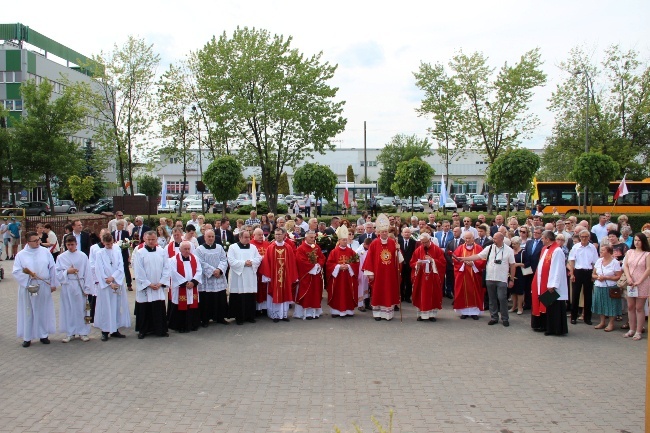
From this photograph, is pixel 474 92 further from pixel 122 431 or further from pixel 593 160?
pixel 122 431

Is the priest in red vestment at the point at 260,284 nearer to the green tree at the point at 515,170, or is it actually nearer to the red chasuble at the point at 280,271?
the red chasuble at the point at 280,271

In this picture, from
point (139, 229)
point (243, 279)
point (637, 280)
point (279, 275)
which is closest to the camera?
point (637, 280)

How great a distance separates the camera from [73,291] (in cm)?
952

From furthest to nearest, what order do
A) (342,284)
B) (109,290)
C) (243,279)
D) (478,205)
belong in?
1. (478,205)
2. (342,284)
3. (243,279)
4. (109,290)

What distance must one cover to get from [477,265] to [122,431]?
7.67 metres

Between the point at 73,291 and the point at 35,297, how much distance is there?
0.57 m

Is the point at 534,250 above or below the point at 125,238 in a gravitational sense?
below

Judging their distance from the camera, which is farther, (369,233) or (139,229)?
(139,229)

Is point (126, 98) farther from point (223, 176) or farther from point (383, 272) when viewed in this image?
point (383, 272)

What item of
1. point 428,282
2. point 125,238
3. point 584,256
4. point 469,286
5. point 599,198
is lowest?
point 469,286

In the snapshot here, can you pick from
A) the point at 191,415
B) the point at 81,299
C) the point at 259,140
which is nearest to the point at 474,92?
the point at 259,140

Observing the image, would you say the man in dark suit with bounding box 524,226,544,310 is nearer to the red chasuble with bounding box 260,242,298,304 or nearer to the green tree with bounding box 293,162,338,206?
the red chasuble with bounding box 260,242,298,304

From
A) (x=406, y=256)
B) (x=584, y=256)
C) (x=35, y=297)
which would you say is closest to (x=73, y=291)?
(x=35, y=297)

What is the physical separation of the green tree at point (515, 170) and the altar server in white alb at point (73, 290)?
19868 mm
